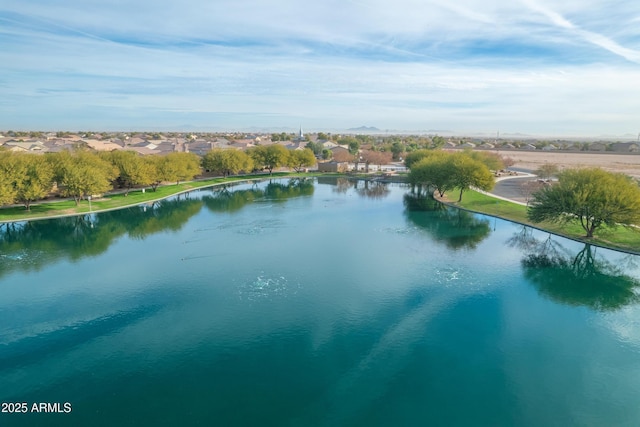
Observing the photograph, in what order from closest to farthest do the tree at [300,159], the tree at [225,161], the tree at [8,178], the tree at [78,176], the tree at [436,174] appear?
the tree at [8,178] < the tree at [78,176] < the tree at [436,174] < the tree at [225,161] < the tree at [300,159]

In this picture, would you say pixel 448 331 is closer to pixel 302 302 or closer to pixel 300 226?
pixel 302 302

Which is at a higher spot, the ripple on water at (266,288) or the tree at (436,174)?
the tree at (436,174)

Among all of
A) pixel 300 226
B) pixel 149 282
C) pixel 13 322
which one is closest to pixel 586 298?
pixel 300 226

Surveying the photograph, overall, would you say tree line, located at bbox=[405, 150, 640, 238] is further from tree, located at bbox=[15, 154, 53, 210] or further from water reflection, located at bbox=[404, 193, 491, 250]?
tree, located at bbox=[15, 154, 53, 210]

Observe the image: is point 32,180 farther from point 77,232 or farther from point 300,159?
point 300,159

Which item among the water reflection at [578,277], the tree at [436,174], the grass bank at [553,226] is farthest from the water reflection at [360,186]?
the water reflection at [578,277]

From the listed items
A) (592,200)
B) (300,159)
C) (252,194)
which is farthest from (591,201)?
(300,159)

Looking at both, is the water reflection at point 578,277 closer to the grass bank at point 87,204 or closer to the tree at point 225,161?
the grass bank at point 87,204
